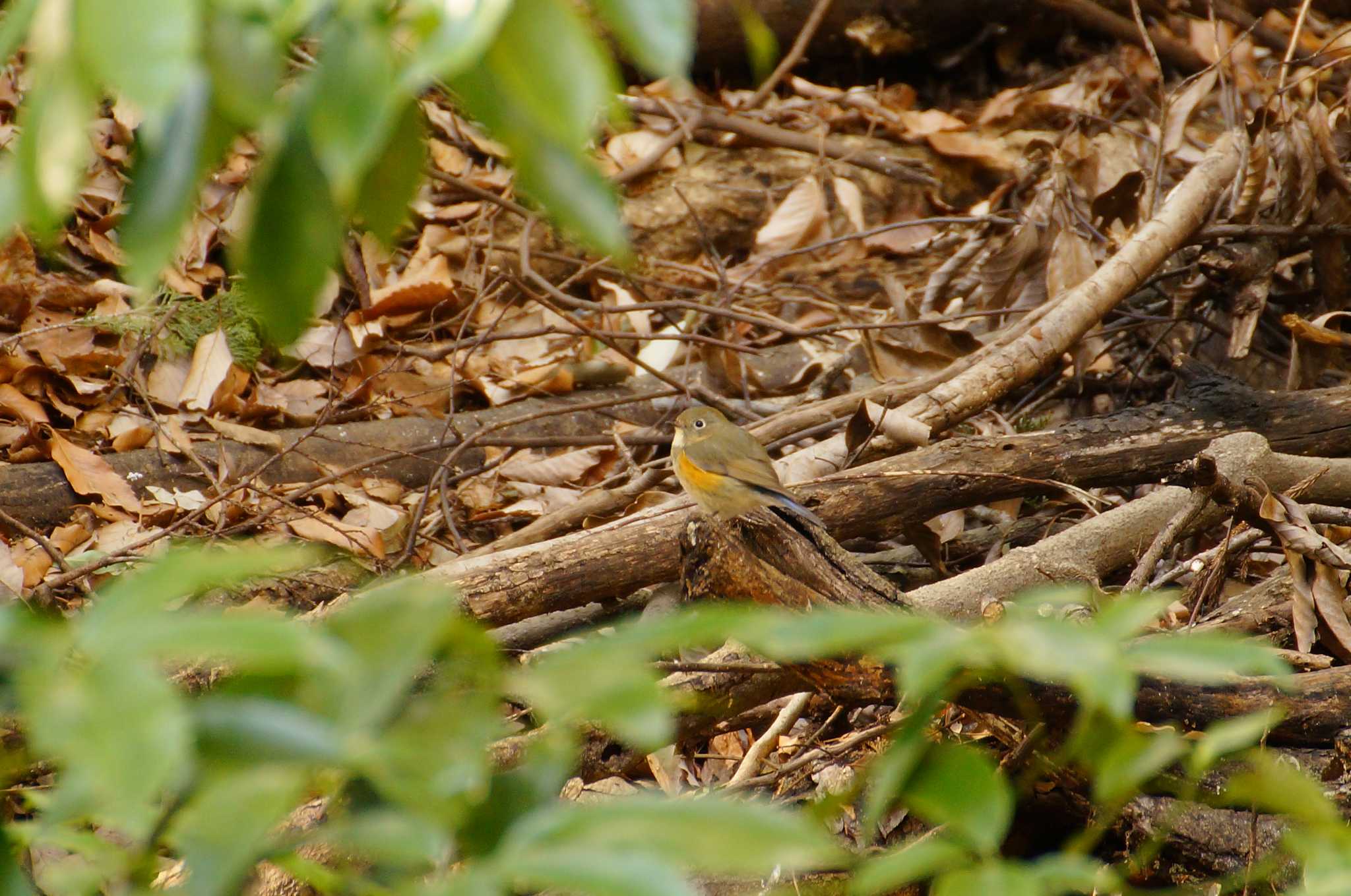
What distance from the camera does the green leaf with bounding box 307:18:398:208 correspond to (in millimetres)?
555

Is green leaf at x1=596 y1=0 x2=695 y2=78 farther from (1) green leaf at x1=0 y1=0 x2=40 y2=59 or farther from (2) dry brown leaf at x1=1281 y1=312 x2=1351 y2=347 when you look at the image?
(2) dry brown leaf at x1=1281 y1=312 x2=1351 y2=347

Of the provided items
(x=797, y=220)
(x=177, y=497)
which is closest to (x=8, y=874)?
(x=177, y=497)

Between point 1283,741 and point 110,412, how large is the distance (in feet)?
12.7

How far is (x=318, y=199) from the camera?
0.62 meters

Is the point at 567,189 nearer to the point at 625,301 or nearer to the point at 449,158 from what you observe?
the point at 625,301

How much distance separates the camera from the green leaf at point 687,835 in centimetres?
56

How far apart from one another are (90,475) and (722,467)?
206 centimetres

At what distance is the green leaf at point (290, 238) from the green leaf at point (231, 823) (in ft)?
0.72

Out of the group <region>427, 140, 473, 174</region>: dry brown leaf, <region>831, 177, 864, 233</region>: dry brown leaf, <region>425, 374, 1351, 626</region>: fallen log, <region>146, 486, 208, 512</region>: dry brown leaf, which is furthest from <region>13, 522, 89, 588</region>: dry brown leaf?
<region>831, 177, 864, 233</region>: dry brown leaf

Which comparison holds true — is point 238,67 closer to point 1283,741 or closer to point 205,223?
point 1283,741

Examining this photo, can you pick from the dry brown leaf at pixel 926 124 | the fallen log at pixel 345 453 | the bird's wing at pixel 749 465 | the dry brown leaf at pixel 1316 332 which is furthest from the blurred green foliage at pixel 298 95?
the dry brown leaf at pixel 926 124

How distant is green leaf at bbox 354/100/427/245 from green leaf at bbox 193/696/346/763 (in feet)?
0.91

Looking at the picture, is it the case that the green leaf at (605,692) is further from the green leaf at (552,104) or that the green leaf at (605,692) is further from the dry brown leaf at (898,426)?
the dry brown leaf at (898,426)

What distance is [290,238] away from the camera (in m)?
0.62
